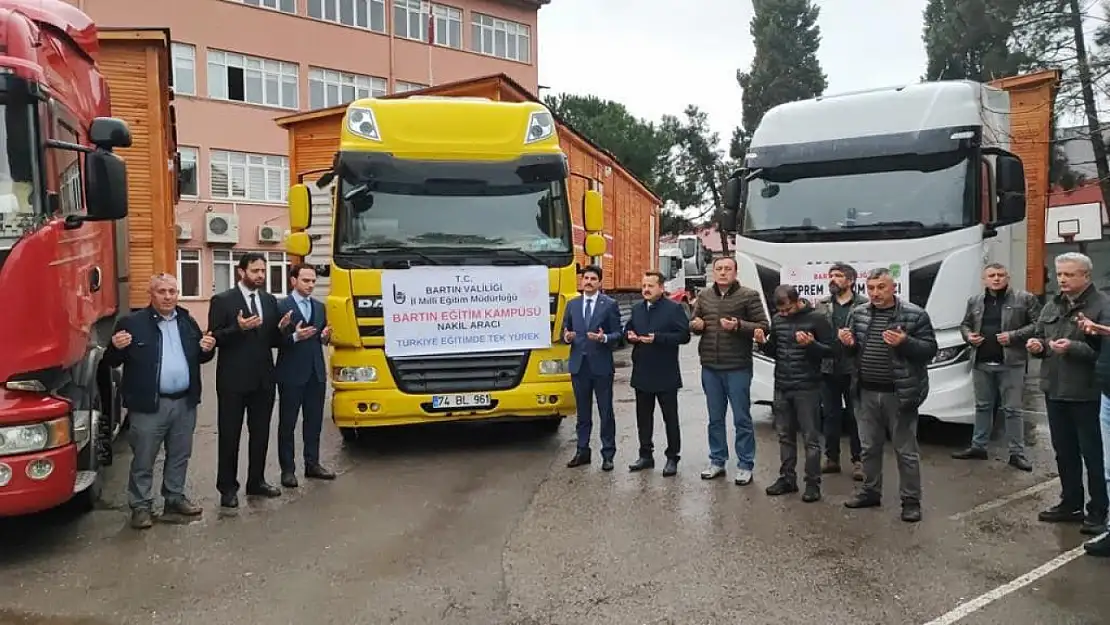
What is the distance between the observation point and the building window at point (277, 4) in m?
30.4

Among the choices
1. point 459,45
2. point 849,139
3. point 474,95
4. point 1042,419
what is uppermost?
point 459,45

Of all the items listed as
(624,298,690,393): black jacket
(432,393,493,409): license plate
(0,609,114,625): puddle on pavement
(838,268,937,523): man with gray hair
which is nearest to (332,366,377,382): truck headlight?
(432,393,493,409): license plate

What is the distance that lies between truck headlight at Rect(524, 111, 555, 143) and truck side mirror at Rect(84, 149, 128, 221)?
12.6 feet

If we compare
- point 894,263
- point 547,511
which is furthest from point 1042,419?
point 547,511

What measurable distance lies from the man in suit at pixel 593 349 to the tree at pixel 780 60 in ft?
163

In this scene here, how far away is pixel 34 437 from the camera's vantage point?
16.9ft

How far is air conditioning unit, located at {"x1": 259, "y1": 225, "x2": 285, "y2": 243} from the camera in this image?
30.5 meters

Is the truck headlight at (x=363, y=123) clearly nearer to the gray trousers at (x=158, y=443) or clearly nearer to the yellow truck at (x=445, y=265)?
the yellow truck at (x=445, y=265)

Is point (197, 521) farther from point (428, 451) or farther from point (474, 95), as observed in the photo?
point (474, 95)

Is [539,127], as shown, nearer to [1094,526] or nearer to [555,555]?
[555,555]

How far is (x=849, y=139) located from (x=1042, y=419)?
4.13m

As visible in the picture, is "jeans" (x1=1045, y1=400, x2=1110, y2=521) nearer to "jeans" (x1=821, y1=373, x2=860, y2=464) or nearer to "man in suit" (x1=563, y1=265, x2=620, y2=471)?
"jeans" (x1=821, y1=373, x2=860, y2=464)

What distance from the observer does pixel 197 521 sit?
6383 millimetres

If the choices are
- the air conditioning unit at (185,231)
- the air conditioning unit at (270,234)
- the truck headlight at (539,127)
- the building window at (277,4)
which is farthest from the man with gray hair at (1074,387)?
the building window at (277,4)
